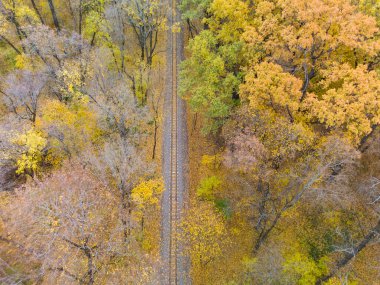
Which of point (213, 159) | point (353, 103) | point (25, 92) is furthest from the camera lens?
point (213, 159)

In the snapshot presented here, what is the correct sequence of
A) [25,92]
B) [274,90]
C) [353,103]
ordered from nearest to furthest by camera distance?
1. [353,103]
2. [274,90]
3. [25,92]

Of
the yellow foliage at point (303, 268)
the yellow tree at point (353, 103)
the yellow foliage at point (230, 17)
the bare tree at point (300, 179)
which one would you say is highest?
the yellow foliage at point (230, 17)

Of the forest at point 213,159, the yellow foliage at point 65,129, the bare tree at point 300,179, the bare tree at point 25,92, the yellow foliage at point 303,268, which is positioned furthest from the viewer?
the bare tree at point 25,92

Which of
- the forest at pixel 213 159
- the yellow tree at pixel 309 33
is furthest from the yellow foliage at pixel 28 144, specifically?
the yellow tree at pixel 309 33

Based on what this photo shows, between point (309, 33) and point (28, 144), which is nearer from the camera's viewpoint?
point (309, 33)

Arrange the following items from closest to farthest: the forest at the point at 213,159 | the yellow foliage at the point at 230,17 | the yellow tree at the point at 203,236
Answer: the forest at the point at 213,159
the yellow tree at the point at 203,236
the yellow foliage at the point at 230,17

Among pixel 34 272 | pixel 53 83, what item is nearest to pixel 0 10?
pixel 53 83

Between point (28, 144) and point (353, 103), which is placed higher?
point (353, 103)

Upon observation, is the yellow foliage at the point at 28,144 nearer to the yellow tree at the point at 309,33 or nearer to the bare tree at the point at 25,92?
the bare tree at the point at 25,92

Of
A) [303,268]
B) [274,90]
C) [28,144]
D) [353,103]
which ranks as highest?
[274,90]

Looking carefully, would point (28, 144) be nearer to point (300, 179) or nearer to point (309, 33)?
point (300, 179)

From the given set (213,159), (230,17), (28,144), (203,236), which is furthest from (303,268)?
(28,144)
